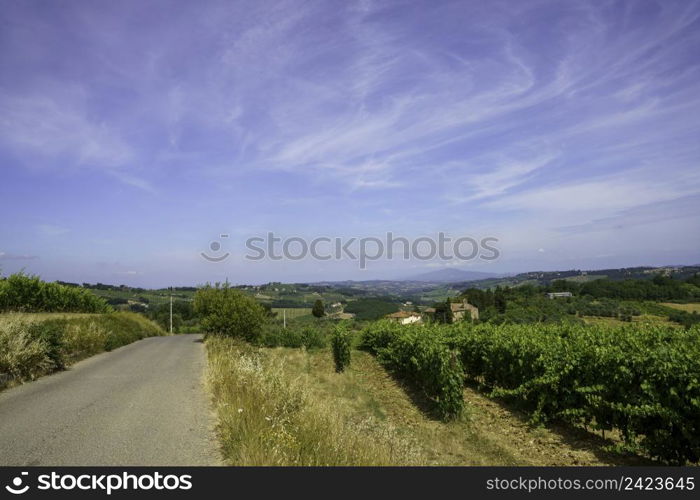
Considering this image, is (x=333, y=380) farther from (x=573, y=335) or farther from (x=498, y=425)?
(x=573, y=335)

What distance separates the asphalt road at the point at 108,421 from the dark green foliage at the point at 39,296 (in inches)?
432

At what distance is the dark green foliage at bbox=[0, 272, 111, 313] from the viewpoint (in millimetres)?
18859

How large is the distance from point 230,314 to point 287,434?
1652cm

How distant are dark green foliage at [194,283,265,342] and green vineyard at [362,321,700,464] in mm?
9917

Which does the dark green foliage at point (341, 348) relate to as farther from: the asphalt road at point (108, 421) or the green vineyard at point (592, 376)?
the asphalt road at point (108, 421)

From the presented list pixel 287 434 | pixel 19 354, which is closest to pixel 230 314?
pixel 19 354

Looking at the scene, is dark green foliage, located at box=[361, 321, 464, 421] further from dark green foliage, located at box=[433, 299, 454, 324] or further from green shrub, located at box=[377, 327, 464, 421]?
dark green foliage, located at box=[433, 299, 454, 324]

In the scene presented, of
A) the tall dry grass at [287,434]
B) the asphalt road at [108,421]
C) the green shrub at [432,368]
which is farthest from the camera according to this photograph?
the green shrub at [432,368]

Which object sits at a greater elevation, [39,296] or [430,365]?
[39,296]

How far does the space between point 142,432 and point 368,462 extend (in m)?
3.20

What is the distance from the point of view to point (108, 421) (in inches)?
251

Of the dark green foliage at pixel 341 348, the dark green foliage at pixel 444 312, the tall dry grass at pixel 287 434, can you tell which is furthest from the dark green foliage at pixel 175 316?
the tall dry grass at pixel 287 434

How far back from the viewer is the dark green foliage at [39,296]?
18859 mm

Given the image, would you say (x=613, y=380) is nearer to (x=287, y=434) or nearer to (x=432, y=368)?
(x=432, y=368)
